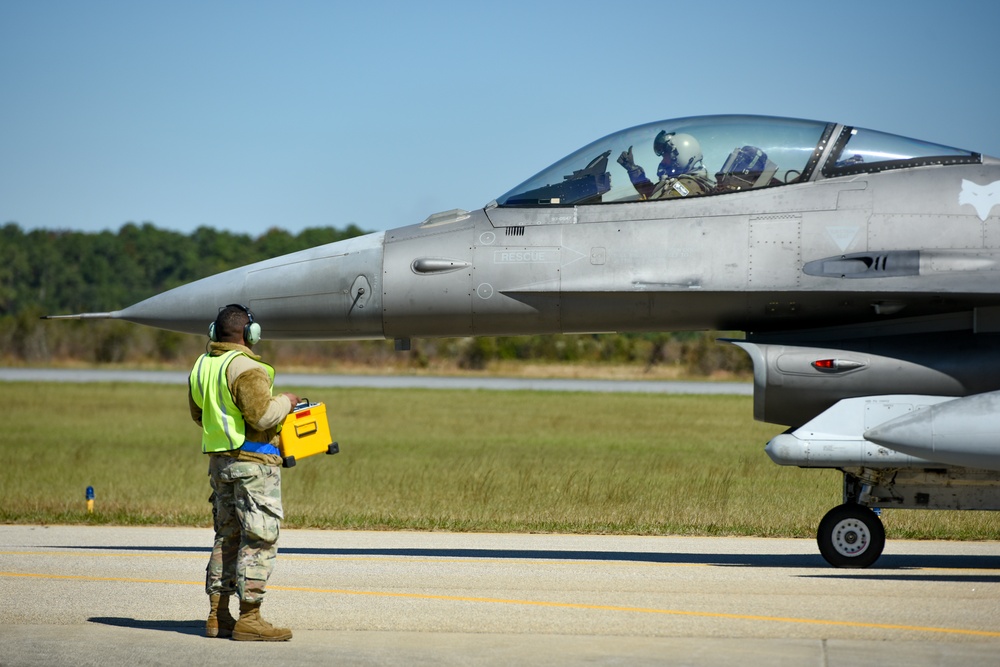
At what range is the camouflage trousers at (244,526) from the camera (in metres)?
7.71

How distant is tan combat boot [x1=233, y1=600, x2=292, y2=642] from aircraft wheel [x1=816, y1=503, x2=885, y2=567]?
4887 millimetres

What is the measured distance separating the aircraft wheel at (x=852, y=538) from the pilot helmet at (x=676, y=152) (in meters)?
3.20

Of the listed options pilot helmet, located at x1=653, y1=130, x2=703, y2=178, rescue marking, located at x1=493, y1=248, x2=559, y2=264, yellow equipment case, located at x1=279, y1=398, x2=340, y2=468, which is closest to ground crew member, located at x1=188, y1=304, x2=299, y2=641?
yellow equipment case, located at x1=279, y1=398, x2=340, y2=468

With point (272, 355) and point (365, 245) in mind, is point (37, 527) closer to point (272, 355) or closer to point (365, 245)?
point (365, 245)

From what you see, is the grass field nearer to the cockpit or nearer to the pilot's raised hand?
the cockpit

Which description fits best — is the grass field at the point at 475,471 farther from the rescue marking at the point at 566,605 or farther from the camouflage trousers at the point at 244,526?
the camouflage trousers at the point at 244,526

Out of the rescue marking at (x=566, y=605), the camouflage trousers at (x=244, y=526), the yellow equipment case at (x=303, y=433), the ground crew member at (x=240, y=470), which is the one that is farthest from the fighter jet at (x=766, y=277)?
the camouflage trousers at (x=244, y=526)

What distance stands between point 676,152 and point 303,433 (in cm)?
456

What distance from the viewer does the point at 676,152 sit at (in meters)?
11.0

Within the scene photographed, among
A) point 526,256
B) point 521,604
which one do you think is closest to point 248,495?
point 521,604

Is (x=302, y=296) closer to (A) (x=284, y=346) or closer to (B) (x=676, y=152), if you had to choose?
(B) (x=676, y=152)

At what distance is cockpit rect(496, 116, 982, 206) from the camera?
10.9 meters

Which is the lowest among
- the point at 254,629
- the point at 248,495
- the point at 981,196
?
the point at 254,629

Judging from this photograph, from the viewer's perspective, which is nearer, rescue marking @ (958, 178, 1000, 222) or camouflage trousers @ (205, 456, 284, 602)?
camouflage trousers @ (205, 456, 284, 602)
